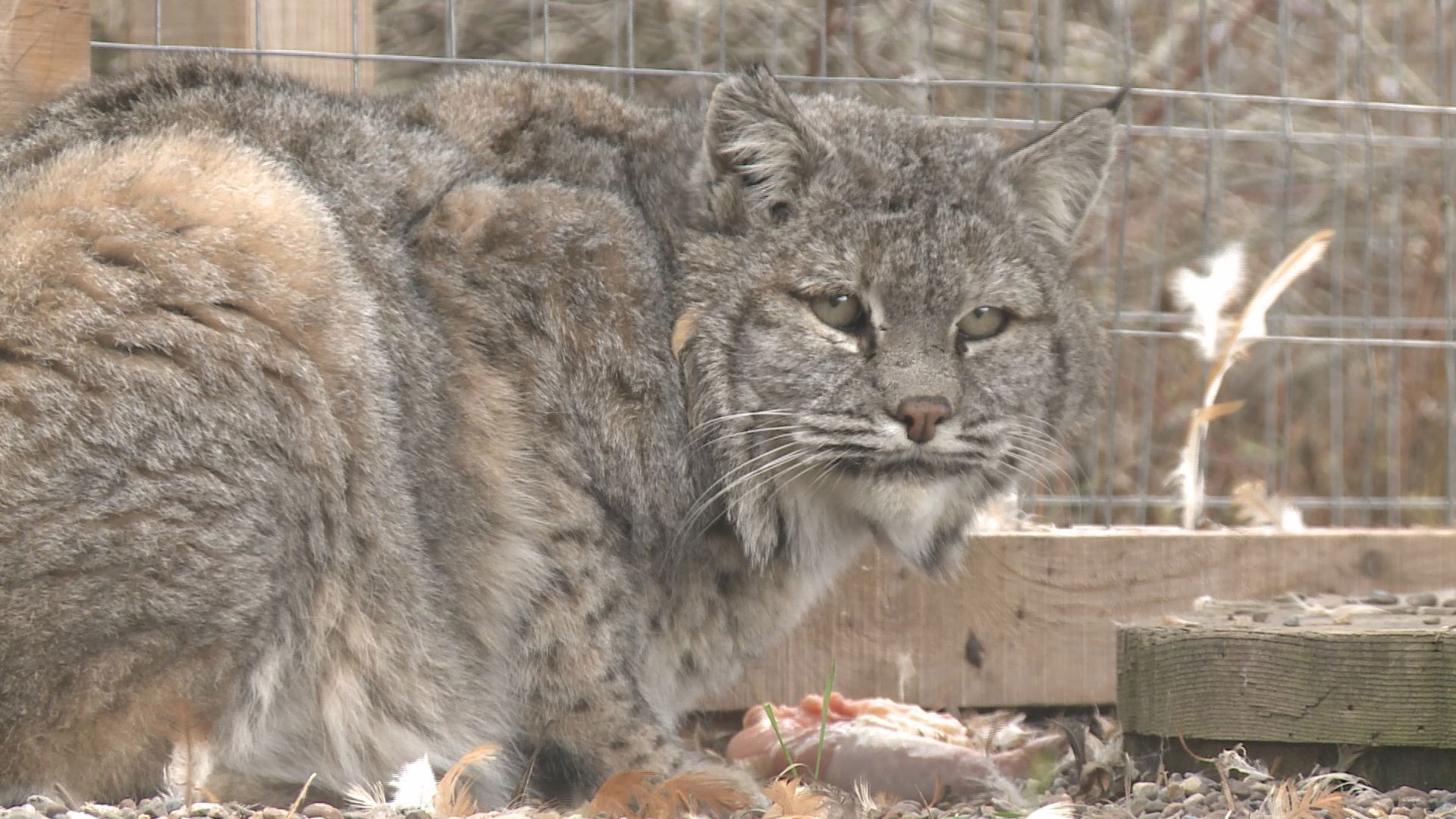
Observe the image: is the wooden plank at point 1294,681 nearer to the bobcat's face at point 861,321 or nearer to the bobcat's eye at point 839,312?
the bobcat's face at point 861,321

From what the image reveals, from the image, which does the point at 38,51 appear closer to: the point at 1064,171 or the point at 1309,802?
the point at 1064,171

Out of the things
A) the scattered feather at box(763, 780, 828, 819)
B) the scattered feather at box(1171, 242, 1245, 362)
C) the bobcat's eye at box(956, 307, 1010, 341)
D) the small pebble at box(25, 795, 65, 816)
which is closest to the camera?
the small pebble at box(25, 795, 65, 816)

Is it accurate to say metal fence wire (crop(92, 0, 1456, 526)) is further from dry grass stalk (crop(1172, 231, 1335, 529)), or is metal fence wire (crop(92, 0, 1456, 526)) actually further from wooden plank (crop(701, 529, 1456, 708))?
wooden plank (crop(701, 529, 1456, 708))

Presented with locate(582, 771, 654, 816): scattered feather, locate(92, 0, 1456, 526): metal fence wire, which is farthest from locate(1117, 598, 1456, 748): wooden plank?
locate(92, 0, 1456, 526): metal fence wire

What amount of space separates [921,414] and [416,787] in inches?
50.0

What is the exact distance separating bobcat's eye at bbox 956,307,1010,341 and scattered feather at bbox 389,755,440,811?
4.87 ft

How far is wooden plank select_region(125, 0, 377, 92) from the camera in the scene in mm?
4070

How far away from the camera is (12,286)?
2879 mm

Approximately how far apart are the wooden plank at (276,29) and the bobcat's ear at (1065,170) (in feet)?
5.51

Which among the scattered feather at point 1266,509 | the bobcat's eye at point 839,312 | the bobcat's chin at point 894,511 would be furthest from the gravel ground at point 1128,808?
the scattered feather at point 1266,509

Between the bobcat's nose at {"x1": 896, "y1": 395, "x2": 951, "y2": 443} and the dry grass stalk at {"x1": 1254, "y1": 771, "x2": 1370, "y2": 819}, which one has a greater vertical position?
the bobcat's nose at {"x1": 896, "y1": 395, "x2": 951, "y2": 443}

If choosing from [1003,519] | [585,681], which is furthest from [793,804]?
[1003,519]

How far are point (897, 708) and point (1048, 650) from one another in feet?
1.77

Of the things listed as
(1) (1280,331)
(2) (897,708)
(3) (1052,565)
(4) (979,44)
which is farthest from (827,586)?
(4) (979,44)
